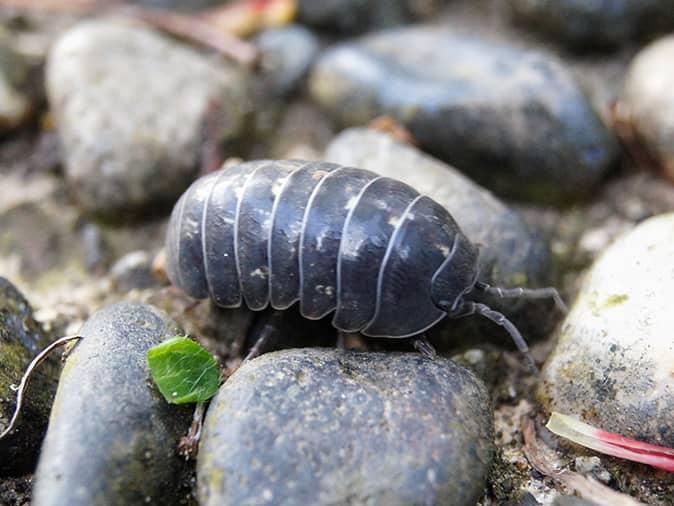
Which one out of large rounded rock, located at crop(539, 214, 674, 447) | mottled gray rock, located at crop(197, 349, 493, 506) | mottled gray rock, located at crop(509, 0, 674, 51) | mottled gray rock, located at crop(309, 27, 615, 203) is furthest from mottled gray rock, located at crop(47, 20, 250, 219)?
large rounded rock, located at crop(539, 214, 674, 447)

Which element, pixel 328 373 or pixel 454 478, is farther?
pixel 328 373

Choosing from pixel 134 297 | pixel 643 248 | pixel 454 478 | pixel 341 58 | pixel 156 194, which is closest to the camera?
pixel 454 478

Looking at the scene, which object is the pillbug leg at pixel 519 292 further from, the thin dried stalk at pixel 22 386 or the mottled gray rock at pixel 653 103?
the thin dried stalk at pixel 22 386

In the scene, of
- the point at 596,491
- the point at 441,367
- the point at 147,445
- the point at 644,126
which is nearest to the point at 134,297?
the point at 147,445

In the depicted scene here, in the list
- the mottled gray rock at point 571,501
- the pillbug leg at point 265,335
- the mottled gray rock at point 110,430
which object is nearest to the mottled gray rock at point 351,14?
the pillbug leg at point 265,335

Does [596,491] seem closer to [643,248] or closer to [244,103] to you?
[643,248]

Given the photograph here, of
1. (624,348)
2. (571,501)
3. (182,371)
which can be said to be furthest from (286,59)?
(571,501)
